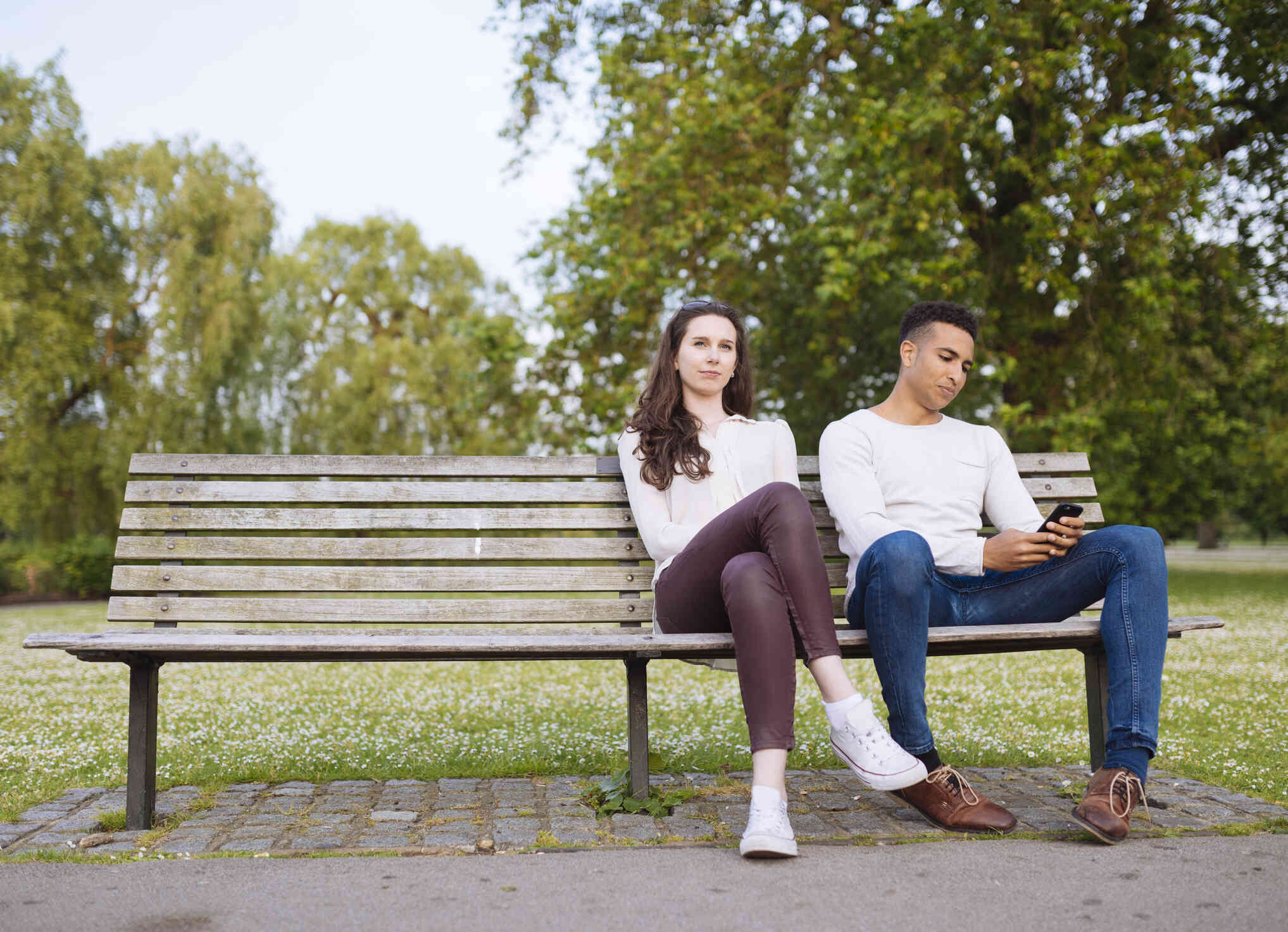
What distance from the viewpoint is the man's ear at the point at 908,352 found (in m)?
4.00

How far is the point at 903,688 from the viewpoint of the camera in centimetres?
323

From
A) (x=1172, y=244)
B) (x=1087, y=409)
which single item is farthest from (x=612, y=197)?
(x=1172, y=244)

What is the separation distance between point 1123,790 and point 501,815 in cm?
197

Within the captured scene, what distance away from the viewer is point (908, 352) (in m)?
4.03

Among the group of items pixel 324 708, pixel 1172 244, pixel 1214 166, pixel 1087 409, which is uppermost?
pixel 1214 166

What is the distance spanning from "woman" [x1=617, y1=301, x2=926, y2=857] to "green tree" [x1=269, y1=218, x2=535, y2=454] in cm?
1772

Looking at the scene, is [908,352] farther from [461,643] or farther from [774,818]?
[461,643]

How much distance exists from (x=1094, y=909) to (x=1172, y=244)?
13.0 meters

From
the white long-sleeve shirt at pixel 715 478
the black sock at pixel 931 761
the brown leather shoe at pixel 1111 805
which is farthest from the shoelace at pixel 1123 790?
the white long-sleeve shirt at pixel 715 478

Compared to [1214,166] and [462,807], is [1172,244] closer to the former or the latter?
[1214,166]

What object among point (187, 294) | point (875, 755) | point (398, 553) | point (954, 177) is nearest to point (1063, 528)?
point (875, 755)

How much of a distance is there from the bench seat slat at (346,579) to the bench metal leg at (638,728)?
518 millimetres

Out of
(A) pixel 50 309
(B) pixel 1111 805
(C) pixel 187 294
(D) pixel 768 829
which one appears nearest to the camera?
(D) pixel 768 829

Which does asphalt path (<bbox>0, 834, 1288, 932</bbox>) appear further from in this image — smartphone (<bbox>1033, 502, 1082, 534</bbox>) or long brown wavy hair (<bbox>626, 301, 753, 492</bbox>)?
long brown wavy hair (<bbox>626, 301, 753, 492</bbox>)
